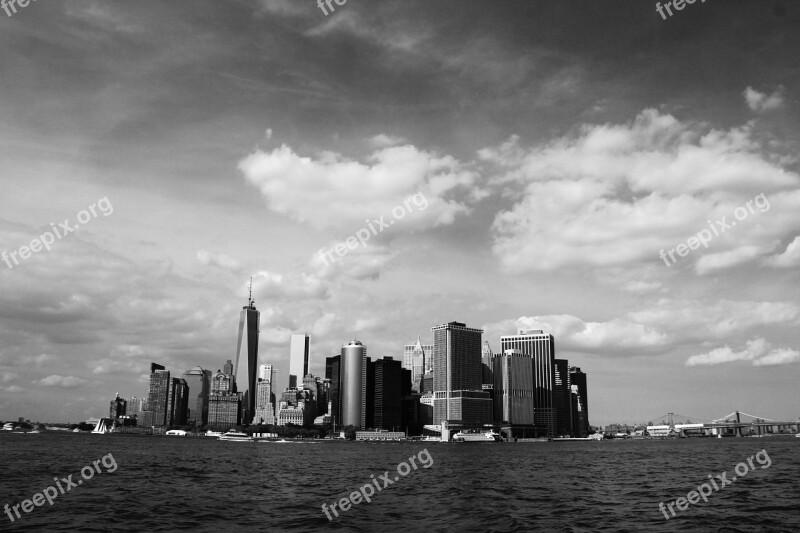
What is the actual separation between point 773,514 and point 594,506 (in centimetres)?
1380

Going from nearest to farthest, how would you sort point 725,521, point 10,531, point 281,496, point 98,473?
point 10,531
point 725,521
point 281,496
point 98,473

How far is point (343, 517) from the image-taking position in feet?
156

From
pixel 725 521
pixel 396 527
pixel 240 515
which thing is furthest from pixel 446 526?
pixel 725 521

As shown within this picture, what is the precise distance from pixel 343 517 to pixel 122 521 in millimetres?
16043

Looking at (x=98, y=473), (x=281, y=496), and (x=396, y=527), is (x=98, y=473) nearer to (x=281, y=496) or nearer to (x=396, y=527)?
(x=281, y=496)

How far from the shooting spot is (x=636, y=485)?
73188 mm

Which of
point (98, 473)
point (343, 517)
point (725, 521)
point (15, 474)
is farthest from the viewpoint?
point (98, 473)

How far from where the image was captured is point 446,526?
1774 inches

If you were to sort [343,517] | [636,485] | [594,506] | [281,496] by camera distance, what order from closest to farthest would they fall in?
[343,517] < [594,506] < [281,496] < [636,485]

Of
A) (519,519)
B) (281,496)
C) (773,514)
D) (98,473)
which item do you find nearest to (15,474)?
(98,473)

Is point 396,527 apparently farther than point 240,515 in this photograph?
No

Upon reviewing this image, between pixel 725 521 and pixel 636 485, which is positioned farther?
pixel 636 485

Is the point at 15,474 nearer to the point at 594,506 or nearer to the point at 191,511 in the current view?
the point at 191,511

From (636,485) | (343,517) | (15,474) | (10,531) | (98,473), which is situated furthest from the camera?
(98,473)
